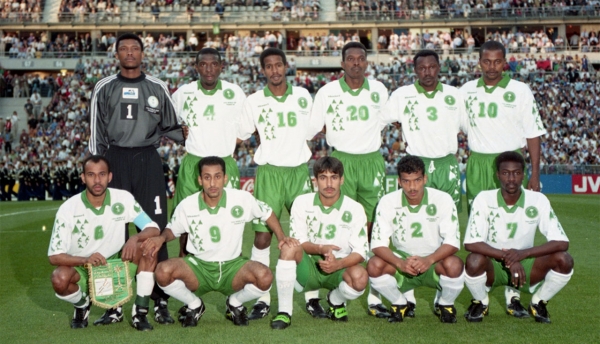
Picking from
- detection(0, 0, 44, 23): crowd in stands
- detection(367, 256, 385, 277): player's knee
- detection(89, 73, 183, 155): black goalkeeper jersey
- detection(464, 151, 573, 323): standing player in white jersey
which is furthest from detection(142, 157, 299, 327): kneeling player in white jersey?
detection(0, 0, 44, 23): crowd in stands

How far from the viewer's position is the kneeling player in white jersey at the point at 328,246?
6.40 metres

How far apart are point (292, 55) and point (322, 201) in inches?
1370

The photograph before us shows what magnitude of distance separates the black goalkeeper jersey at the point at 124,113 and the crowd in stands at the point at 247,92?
17.5m

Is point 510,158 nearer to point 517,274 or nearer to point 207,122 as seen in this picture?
point 517,274

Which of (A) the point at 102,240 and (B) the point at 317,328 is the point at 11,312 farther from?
(B) the point at 317,328

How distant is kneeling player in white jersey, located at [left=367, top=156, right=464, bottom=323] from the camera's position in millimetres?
6398

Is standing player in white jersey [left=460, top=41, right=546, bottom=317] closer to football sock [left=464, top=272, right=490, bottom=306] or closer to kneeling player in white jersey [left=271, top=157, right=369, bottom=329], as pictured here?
football sock [left=464, top=272, right=490, bottom=306]

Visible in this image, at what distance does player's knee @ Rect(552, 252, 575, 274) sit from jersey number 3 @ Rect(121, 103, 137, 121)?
12.6 feet

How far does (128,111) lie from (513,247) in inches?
141

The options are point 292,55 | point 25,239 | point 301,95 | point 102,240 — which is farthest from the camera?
point 292,55

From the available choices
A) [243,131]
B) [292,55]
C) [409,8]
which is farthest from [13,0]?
[243,131]

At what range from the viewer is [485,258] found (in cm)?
645

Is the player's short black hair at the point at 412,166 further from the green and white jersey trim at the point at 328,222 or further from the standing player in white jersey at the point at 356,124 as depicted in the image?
the standing player in white jersey at the point at 356,124

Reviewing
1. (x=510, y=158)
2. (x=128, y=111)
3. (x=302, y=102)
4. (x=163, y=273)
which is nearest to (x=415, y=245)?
(x=510, y=158)
